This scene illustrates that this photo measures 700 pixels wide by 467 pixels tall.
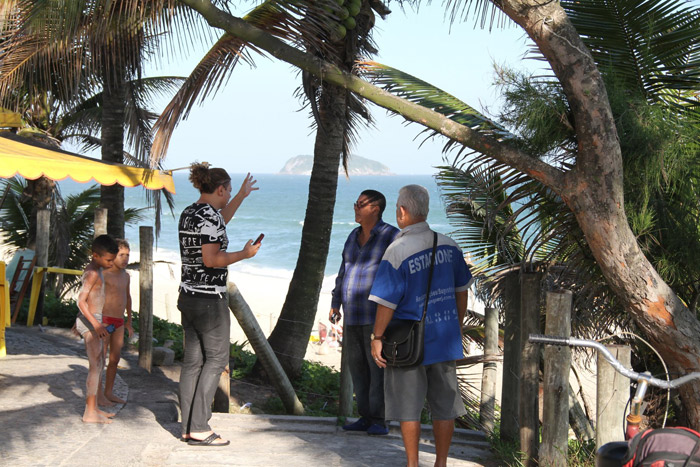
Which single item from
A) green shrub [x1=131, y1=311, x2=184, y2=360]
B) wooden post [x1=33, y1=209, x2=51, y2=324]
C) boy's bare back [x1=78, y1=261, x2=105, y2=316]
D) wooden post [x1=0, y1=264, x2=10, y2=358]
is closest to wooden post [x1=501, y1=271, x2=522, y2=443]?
boy's bare back [x1=78, y1=261, x2=105, y2=316]

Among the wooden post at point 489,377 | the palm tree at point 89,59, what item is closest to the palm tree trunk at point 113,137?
the palm tree at point 89,59

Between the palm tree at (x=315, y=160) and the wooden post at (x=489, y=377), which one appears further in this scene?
the palm tree at (x=315, y=160)

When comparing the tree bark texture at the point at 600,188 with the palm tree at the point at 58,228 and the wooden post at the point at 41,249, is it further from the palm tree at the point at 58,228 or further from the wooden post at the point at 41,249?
the palm tree at the point at 58,228

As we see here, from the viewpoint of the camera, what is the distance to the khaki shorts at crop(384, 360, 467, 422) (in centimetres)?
401

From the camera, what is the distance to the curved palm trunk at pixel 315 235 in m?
8.08

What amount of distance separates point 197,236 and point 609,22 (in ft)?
10.7

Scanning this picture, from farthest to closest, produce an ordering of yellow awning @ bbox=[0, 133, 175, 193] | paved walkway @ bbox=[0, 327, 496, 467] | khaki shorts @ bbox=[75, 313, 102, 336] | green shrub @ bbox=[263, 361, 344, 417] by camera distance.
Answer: green shrub @ bbox=[263, 361, 344, 417] → yellow awning @ bbox=[0, 133, 175, 193] → khaki shorts @ bbox=[75, 313, 102, 336] → paved walkway @ bbox=[0, 327, 496, 467]

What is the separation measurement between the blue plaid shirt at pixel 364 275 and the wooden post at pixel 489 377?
1.72 m

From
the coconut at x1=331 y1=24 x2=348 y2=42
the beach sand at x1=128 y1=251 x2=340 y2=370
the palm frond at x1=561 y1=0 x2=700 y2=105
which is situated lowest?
the beach sand at x1=128 y1=251 x2=340 y2=370

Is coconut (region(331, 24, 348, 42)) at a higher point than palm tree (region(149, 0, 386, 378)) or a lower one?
higher

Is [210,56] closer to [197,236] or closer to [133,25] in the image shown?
[133,25]

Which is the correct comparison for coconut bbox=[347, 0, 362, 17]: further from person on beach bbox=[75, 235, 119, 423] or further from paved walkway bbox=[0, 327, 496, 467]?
paved walkway bbox=[0, 327, 496, 467]

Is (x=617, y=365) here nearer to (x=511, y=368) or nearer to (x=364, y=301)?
(x=511, y=368)

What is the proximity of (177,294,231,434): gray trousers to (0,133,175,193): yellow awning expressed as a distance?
5.40 ft
